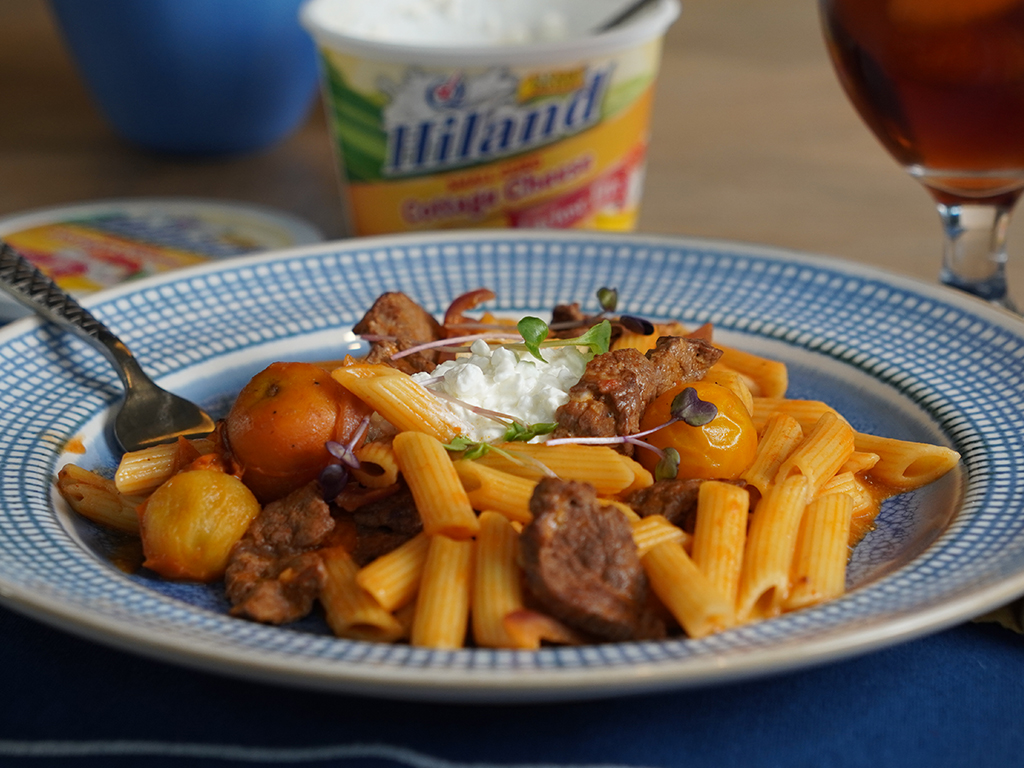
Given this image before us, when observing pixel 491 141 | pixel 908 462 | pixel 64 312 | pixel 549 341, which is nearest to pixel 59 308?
pixel 64 312

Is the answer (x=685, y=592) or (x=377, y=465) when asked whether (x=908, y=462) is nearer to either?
(x=685, y=592)

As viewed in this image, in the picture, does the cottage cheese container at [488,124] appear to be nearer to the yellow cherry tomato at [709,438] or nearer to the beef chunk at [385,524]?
the yellow cherry tomato at [709,438]

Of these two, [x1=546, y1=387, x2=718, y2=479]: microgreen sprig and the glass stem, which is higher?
the glass stem

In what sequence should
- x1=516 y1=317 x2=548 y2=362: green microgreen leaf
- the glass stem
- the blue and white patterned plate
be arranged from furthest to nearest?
the glass stem → x1=516 y1=317 x2=548 y2=362: green microgreen leaf → the blue and white patterned plate

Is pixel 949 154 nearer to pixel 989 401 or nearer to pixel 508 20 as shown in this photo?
pixel 989 401

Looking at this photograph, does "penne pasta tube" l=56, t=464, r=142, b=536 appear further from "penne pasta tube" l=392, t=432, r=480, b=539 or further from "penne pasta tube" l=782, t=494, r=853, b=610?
"penne pasta tube" l=782, t=494, r=853, b=610

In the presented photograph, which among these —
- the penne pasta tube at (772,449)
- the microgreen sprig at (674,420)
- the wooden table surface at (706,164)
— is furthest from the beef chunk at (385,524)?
the wooden table surface at (706,164)

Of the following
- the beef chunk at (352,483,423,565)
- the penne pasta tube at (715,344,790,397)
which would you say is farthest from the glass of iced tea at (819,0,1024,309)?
the beef chunk at (352,483,423,565)
